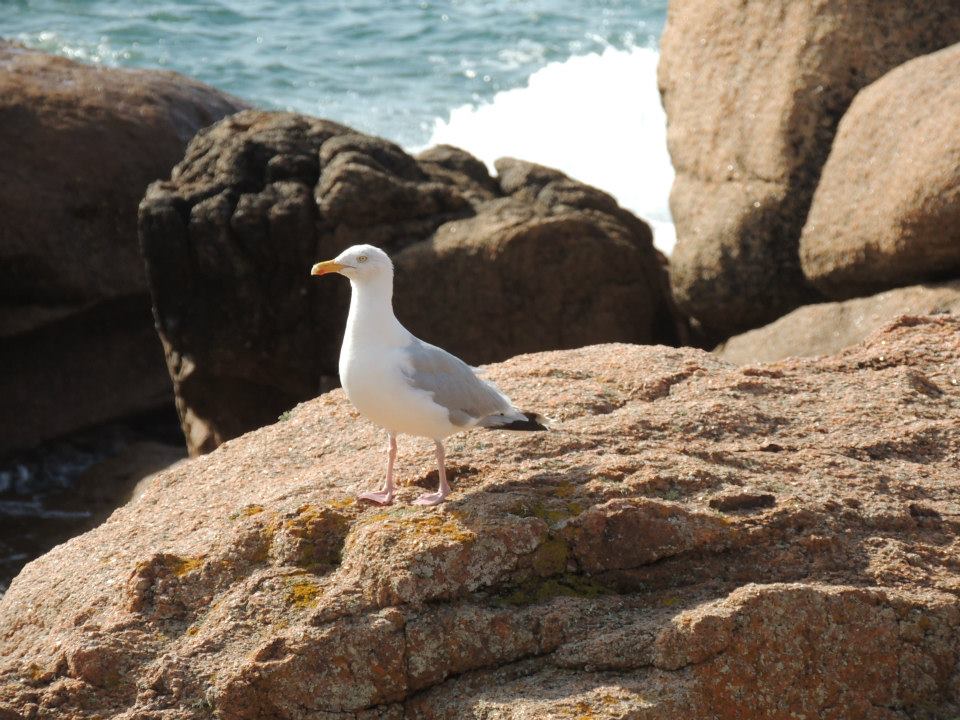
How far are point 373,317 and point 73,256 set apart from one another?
737 cm

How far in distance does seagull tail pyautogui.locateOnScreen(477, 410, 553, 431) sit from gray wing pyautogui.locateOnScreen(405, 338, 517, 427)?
0.02m

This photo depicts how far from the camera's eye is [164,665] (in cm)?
497

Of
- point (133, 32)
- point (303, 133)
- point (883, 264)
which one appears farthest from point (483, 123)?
point (883, 264)

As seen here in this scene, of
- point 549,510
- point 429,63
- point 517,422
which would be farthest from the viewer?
point 429,63

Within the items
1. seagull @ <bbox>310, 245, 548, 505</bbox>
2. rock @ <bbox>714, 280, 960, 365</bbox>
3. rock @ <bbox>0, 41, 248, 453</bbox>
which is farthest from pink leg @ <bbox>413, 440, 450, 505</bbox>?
rock @ <bbox>0, 41, 248, 453</bbox>

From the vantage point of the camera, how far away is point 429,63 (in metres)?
25.0

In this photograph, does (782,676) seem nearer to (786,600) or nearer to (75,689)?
(786,600)

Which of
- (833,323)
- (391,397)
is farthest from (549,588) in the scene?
A: (833,323)

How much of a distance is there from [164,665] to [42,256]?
26.4 feet

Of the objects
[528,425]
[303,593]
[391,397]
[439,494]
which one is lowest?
[303,593]

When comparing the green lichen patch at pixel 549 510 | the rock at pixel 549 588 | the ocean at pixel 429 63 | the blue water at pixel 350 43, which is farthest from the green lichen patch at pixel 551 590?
the blue water at pixel 350 43

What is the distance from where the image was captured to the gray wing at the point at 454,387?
18.6 feet

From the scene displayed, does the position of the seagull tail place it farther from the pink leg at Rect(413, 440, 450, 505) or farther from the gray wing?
the pink leg at Rect(413, 440, 450, 505)

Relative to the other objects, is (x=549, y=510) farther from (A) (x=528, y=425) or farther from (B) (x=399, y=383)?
(B) (x=399, y=383)
